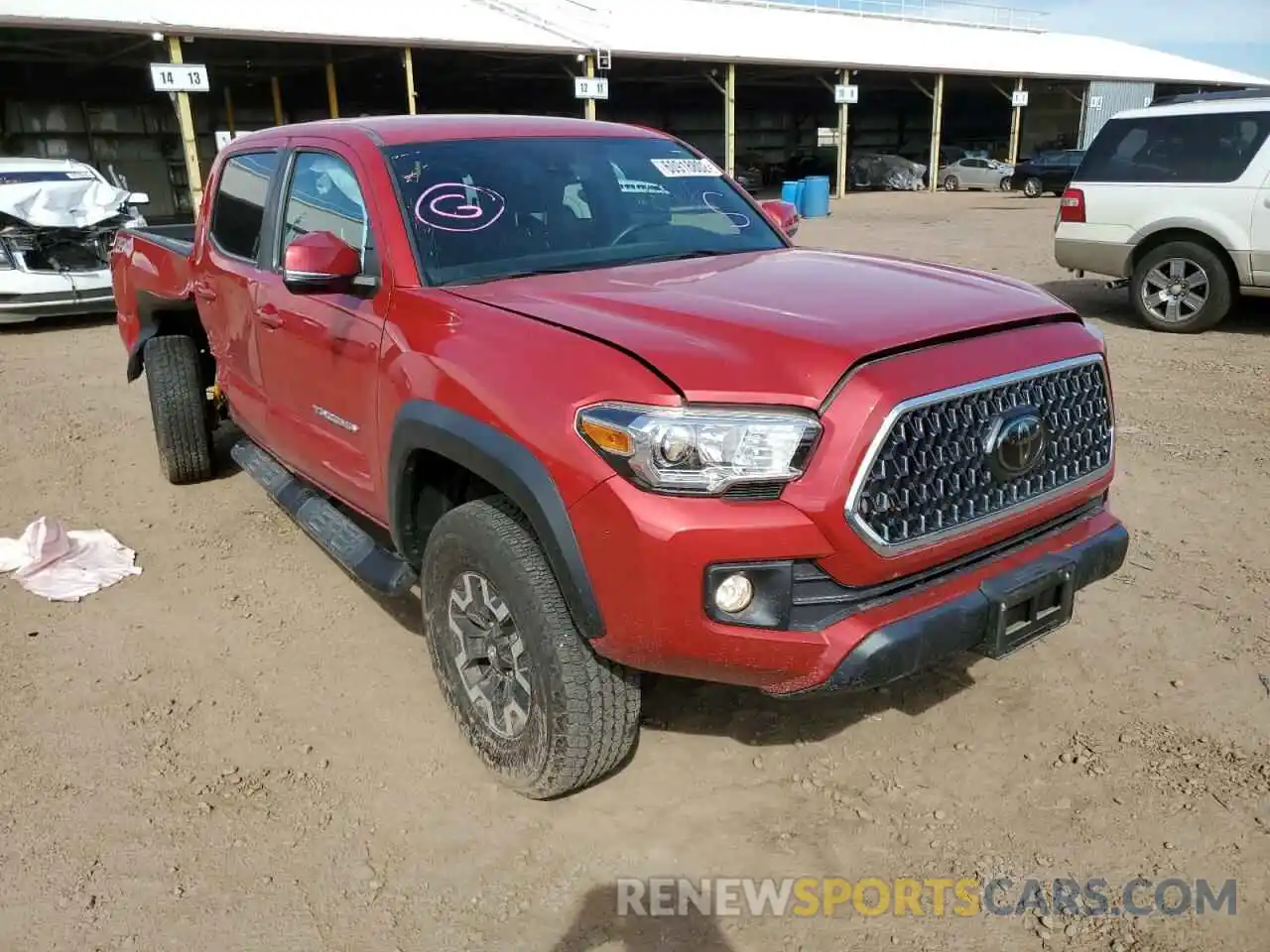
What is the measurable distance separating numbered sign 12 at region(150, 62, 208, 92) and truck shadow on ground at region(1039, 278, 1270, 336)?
46.8 ft

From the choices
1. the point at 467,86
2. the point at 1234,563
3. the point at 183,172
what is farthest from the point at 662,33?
the point at 1234,563

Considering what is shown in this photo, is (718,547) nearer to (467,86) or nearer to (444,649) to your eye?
(444,649)

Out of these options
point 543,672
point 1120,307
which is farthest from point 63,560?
point 1120,307

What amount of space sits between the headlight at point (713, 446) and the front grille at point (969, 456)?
176mm

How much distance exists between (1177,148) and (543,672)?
28.2ft

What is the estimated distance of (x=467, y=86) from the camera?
31844mm

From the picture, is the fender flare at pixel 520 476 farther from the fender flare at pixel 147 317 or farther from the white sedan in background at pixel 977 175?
the white sedan in background at pixel 977 175

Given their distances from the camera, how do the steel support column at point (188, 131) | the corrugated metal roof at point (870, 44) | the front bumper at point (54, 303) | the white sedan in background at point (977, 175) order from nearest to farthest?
the front bumper at point (54, 303), the steel support column at point (188, 131), the corrugated metal roof at point (870, 44), the white sedan in background at point (977, 175)

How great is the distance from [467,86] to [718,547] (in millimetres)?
32674

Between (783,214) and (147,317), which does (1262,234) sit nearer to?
(783,214)

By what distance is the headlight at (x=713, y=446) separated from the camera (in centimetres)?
224

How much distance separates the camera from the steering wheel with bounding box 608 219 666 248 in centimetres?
346

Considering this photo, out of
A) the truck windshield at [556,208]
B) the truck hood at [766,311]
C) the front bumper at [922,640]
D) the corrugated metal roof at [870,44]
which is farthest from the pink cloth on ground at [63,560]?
the corrugated metal roof at [870,44]

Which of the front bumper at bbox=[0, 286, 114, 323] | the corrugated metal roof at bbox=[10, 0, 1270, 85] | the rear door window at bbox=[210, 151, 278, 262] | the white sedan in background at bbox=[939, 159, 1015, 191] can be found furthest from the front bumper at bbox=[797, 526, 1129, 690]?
the white sedan in background at bbox=[939, 159, 1015, 191]
